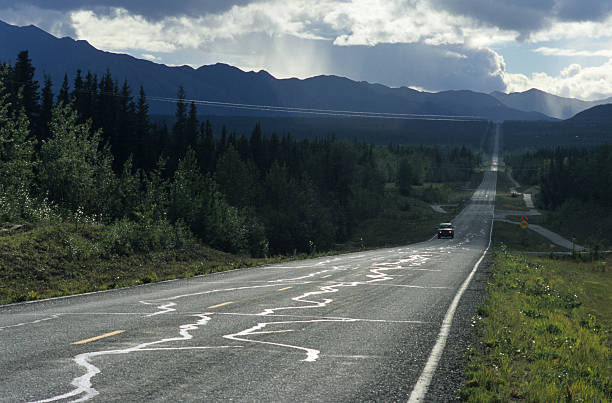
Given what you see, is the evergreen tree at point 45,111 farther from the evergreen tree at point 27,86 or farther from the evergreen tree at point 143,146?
the evergreen tree at point 143,146

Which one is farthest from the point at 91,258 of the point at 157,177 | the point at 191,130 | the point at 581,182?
the point at 581,182

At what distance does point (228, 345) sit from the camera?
8.77m

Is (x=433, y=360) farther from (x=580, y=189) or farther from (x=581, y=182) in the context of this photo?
(x=581, y=182)

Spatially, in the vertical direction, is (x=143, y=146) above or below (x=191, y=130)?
below

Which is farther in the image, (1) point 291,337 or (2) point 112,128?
(2) point 112,128

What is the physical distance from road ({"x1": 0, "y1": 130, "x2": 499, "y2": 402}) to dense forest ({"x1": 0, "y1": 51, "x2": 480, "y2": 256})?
1152 centimetres

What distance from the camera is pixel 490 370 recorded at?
301 inches

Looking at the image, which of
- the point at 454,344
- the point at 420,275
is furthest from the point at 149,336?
the point at 420,275

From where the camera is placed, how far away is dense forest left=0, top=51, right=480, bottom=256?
31.6m

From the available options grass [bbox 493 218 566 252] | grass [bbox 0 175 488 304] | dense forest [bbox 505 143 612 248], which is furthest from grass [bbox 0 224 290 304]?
dense forest [bbox 505 143 612 248]

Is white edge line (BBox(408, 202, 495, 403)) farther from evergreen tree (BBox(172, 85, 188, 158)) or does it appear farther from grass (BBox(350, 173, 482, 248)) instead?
evergreen tree (BBox(172, 85, 188, 158))

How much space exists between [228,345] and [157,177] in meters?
29.1

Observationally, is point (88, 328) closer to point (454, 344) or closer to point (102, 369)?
point (102, 369)

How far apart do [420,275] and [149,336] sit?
15205mm
